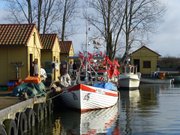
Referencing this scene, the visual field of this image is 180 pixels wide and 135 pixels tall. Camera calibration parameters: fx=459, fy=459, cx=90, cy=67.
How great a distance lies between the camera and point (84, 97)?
25469 millimetres

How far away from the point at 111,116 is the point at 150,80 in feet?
137

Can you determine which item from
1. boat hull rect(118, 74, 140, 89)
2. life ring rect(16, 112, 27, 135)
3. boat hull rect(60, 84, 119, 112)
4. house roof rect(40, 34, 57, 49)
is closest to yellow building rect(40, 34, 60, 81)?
house roof rect(40, 34, 57, 49)

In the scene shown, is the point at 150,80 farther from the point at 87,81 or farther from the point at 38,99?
the point at 38,99

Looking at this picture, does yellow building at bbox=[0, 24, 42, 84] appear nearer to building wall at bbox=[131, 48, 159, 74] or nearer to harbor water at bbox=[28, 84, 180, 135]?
harbor water at bbox=[28, 84, 180, 135]

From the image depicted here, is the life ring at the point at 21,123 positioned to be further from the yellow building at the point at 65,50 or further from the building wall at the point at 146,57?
the building wall at the point at 146,57

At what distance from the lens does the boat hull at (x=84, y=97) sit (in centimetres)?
2528

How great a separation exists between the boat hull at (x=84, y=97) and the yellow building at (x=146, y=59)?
47131 mm

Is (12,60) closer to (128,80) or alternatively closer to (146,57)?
(128,80)

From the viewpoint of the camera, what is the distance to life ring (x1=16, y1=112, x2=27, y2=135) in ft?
58.1

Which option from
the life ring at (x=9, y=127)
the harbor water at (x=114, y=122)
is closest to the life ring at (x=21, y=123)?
the harbor water at (x=114, y=122)

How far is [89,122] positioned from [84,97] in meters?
3.86

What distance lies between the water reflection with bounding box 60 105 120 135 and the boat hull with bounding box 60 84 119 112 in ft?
1.42

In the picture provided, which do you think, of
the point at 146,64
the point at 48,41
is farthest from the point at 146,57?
the point at 48,41

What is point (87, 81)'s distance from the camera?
2900 centimetres
